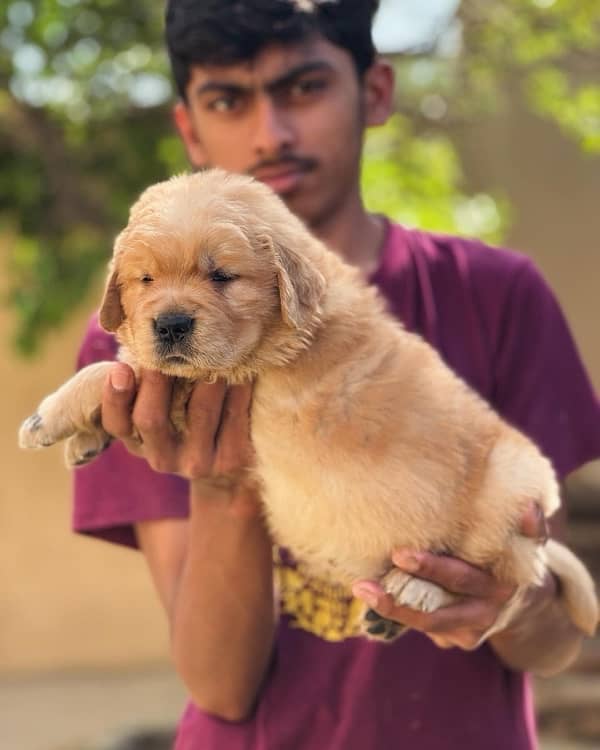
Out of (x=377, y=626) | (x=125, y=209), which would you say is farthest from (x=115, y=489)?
(x=125, y=209)

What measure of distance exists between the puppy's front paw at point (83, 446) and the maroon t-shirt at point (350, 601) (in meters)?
0.34

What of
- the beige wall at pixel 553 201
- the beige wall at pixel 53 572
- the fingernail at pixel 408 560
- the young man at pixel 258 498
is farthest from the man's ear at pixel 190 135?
the beige wall at pixel 553 201

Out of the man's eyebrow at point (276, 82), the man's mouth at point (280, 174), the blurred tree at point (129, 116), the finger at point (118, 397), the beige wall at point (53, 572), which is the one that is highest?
the man's eyebrow at point (276, 82)

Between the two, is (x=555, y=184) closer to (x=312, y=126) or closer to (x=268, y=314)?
(x=312, y=126)

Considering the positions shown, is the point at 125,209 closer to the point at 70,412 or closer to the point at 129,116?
the point at 129,116

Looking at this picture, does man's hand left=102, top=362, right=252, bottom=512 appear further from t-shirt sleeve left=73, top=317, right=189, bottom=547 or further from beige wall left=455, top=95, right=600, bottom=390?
beige wall left=455, top=95, right=600, bottom=390

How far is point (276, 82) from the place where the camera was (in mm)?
3031

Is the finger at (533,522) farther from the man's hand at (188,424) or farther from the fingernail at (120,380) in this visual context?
the fingernail at (120,380)

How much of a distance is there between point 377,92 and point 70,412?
53.2 inches

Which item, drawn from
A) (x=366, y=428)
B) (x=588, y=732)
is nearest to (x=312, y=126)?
(x=366, y=428)

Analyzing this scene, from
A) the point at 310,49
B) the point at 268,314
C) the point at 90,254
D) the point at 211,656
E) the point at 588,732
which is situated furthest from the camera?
the point at 588,732

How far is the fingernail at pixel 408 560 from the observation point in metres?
2.48

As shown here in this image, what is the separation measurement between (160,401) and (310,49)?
1083mm

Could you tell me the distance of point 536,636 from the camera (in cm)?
289
